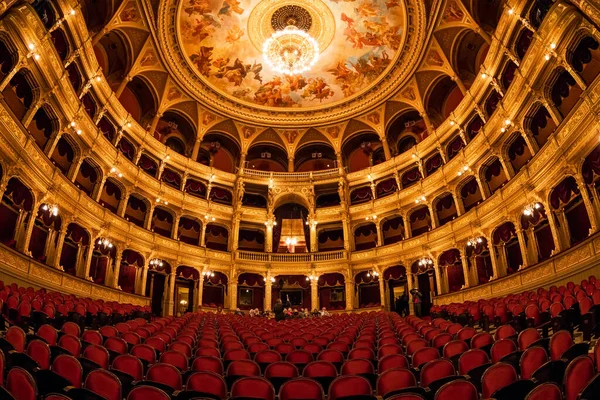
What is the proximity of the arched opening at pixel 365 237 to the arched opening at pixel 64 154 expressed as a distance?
52.2 feet

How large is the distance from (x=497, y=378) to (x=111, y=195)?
61.9 feet

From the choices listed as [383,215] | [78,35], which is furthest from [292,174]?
[78,35]

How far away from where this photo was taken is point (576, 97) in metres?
12.3

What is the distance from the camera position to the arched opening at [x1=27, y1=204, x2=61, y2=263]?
1324 centimetres

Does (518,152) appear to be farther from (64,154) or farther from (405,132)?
(64,154)

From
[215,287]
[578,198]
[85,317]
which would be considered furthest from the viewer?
[215,287]

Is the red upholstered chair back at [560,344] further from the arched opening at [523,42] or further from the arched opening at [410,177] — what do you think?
the arched opening at [410,177]

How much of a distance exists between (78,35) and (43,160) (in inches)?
192

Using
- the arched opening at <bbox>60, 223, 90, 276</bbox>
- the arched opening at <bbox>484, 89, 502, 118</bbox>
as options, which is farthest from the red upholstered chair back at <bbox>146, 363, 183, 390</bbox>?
the arched opening at <bbox>484, 89, 502, 118</bbox>

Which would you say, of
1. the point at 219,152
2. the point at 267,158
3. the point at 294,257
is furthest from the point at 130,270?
the point at 267,158

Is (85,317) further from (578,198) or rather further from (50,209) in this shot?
(578,198)

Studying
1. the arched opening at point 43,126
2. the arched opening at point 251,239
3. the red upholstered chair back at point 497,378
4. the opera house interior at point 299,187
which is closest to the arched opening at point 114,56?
the opera house interior at point 299,187

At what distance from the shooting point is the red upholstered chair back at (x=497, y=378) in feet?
10.1

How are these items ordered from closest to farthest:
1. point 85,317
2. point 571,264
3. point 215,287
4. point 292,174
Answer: point 85,317
point 571,264
point 215,287
point 292,174
